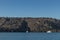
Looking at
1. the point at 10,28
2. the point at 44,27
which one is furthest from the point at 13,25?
the point at 44,27

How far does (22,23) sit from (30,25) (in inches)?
284

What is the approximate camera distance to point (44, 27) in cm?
19925

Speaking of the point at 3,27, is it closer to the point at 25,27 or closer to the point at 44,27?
the point at 25,27

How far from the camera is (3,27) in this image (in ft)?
652

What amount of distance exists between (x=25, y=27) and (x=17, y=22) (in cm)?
853

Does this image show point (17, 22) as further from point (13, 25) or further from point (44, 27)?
point (44, 27)

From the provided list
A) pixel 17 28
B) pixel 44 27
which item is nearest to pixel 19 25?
pixel 17 28

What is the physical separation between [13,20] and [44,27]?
1074 inches

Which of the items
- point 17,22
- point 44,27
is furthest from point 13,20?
point 44,27

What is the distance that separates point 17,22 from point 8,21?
307 inches

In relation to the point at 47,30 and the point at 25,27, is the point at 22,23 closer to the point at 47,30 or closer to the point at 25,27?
the point at 25,27

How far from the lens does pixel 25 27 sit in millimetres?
197250

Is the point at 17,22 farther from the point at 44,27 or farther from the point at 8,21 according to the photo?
the point at 44,27

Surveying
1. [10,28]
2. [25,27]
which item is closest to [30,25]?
[25,27]
